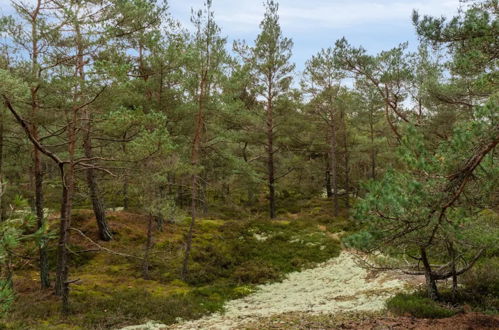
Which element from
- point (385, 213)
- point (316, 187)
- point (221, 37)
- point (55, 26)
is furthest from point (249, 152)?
point (385, 213)

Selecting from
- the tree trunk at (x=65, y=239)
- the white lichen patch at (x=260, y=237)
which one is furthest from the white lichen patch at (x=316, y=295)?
the white lichen patch at (x=260, y=237)

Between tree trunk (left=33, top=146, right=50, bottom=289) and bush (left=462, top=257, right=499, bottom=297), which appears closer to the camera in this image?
bush (left=462, top=257, right=499, bottom=297)

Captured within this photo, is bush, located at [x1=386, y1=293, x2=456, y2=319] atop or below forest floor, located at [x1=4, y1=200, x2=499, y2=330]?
atop

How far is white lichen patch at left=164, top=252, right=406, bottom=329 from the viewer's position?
9.95m

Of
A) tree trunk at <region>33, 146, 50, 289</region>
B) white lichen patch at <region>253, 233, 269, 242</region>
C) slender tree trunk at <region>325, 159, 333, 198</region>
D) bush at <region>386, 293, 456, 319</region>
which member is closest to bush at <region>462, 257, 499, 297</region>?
bush at <region>386, 293, 456, 319</region>

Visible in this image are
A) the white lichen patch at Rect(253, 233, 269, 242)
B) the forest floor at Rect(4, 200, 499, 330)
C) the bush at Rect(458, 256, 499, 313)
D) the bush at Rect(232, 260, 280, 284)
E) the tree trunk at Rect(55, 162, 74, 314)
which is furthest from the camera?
the white lichen patch at Rect(253, 233, 269, 242)

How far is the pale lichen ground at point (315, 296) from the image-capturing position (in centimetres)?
988

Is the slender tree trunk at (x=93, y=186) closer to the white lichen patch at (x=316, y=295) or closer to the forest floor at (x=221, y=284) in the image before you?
the forest floor at (x=221, y=284)

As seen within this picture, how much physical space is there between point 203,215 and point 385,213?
21.7 metres

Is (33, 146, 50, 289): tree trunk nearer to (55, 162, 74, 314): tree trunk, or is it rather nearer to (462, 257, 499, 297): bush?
(55, 162, 74, 314): tree trunk

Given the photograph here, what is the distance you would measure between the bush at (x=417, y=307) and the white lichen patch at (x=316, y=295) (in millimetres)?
658

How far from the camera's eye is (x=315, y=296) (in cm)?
1235

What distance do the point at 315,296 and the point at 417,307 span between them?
4.41 m

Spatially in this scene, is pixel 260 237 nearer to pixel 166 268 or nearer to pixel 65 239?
pixel 166 268
